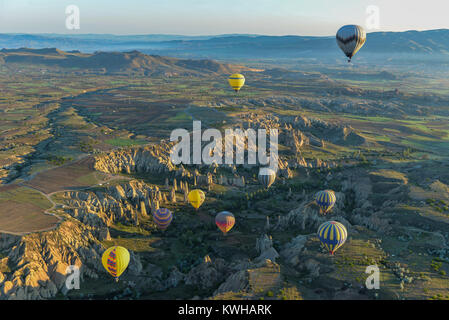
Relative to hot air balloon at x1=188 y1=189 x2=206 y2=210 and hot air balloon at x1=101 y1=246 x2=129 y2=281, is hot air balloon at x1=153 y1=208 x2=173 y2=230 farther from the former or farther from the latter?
hot air balloon at x1=101 y1=246 x2=129 y2=281

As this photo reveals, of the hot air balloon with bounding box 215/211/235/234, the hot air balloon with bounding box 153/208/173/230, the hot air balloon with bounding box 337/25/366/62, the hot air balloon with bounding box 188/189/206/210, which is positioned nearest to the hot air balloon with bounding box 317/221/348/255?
the hot air balloon with bounding box 215/211/235/234

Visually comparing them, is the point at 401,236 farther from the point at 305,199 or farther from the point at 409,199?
the point at 305,199

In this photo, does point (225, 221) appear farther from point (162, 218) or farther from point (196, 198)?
point (162, 218)

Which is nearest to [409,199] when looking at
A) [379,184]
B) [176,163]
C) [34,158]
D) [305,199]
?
[379,184]

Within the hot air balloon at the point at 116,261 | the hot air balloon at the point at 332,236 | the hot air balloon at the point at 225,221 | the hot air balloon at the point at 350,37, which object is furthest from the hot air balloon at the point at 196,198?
the hot air balloon at the point at 350,37

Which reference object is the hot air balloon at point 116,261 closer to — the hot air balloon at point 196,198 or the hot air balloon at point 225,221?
the hot air balloon at point 225,221

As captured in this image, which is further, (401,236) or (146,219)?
(146,219)

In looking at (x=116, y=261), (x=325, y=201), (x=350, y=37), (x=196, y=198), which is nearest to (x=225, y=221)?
(x=196, y=198)
